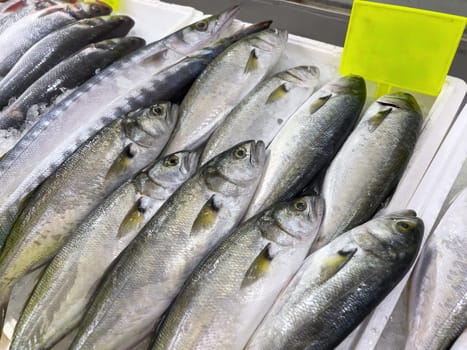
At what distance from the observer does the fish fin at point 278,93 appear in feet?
4.88

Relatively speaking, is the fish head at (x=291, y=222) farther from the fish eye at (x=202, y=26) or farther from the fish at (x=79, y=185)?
the fish eye at (x=202, y=26)

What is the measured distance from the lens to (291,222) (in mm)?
1119

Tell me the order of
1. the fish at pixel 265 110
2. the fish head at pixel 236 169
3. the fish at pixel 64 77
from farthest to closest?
1. the fish at pixel 64 77
2. the fish at pixel 265 110
3. the fish head at pixel 236 169

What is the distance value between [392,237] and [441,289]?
165 mm

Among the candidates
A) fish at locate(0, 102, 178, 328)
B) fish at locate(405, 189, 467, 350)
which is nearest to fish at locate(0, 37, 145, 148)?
fish at locate(0, 102, 178, 328)

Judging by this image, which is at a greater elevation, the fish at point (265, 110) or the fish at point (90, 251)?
the fish at point (265, 110)

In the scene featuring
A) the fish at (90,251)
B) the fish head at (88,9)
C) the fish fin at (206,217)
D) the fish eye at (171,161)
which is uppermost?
the fish head at (88,9)

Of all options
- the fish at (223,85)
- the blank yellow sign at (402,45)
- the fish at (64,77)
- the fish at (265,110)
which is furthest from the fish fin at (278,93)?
the fish at (64,77)

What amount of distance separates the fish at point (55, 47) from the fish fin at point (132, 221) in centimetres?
99

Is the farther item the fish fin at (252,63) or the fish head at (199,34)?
the fish head at (199,34)

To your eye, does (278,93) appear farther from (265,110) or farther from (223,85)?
(223,85)

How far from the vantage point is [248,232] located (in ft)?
3.69

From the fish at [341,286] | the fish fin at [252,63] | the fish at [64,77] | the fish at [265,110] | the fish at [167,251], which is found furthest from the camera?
the fish at [64,77]

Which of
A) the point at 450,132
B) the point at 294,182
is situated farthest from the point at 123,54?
the point at 450,132
